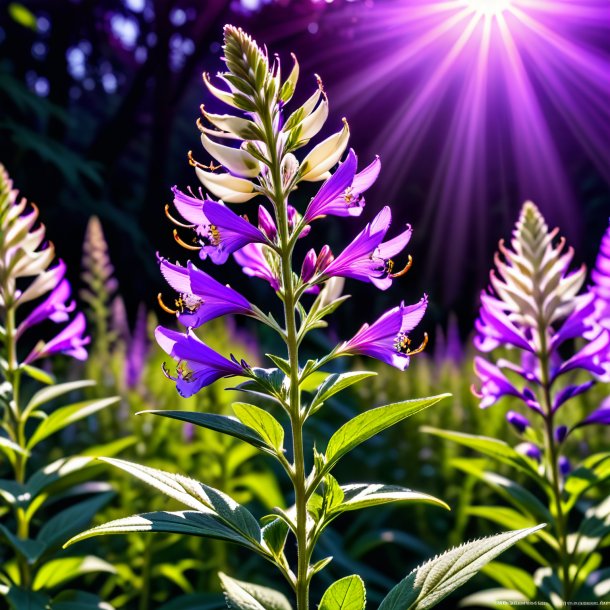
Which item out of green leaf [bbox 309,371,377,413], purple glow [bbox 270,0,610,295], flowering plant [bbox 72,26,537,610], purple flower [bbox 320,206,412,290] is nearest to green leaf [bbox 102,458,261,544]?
flowering plant [bbox 72,26,537,610]

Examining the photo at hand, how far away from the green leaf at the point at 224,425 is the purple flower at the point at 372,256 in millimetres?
339

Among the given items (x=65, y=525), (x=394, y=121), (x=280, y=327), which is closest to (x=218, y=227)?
(x=280, y=327)

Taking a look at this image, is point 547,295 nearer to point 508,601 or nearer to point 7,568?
point 508,601

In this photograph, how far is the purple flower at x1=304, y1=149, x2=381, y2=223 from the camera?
1.41 m

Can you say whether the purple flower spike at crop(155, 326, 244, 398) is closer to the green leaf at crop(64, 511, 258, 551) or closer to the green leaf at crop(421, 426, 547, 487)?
the green leaf at crop(64, 511, 258, 551)

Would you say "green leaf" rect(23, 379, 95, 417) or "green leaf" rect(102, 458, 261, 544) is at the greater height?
"green leaf" rect(23, 379, 95, 417)

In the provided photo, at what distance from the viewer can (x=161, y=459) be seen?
3764mm

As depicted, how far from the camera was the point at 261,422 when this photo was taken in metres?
1.41

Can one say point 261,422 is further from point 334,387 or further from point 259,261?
point 259,261

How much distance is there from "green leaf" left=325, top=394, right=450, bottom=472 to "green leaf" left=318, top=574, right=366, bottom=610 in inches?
8.3

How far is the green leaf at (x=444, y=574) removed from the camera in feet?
4.12

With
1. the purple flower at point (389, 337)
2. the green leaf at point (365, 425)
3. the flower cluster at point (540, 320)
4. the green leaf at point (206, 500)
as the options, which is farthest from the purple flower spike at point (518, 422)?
the green leaf at point (206, 500)

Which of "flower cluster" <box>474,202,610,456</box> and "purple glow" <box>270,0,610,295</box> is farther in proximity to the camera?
"purple glow" <box>270,0,610,295</box>

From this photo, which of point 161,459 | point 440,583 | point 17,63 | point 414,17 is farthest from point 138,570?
point 17,63
